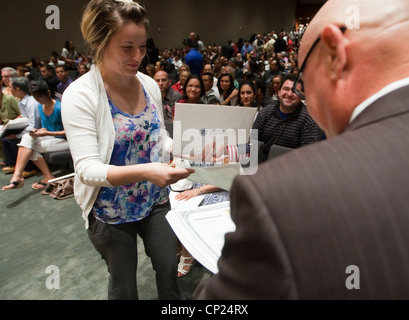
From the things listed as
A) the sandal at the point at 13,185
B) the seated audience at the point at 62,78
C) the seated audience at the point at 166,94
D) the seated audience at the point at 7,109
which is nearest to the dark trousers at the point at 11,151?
the seated audience at the point at 7,109

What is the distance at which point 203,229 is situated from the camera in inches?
50.4

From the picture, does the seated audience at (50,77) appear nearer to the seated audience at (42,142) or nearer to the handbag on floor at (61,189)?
the seated audience at (42,142)

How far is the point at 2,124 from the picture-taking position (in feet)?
14.6

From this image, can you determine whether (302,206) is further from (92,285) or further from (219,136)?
(92,285)

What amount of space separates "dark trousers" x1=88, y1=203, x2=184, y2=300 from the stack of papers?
64 millimetres

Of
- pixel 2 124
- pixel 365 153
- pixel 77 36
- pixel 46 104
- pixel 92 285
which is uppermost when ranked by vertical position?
A: pixel 77 36

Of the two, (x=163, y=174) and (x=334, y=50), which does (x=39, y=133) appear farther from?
(x=334, y=50)

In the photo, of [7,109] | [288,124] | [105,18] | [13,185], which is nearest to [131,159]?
[105,18]

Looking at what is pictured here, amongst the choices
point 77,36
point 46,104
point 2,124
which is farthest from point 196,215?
point 77,36

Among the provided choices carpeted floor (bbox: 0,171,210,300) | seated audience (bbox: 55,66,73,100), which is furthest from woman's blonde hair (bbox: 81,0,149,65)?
seated audience (bbox: 55,66,73,100)

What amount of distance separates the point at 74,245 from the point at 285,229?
2.51m

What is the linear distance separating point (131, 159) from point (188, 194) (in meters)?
0.53

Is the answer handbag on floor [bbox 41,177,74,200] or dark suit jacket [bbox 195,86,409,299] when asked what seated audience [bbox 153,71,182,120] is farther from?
dark suit jacket [bbox 195,86,409,299]

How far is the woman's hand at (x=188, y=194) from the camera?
1.61 m
